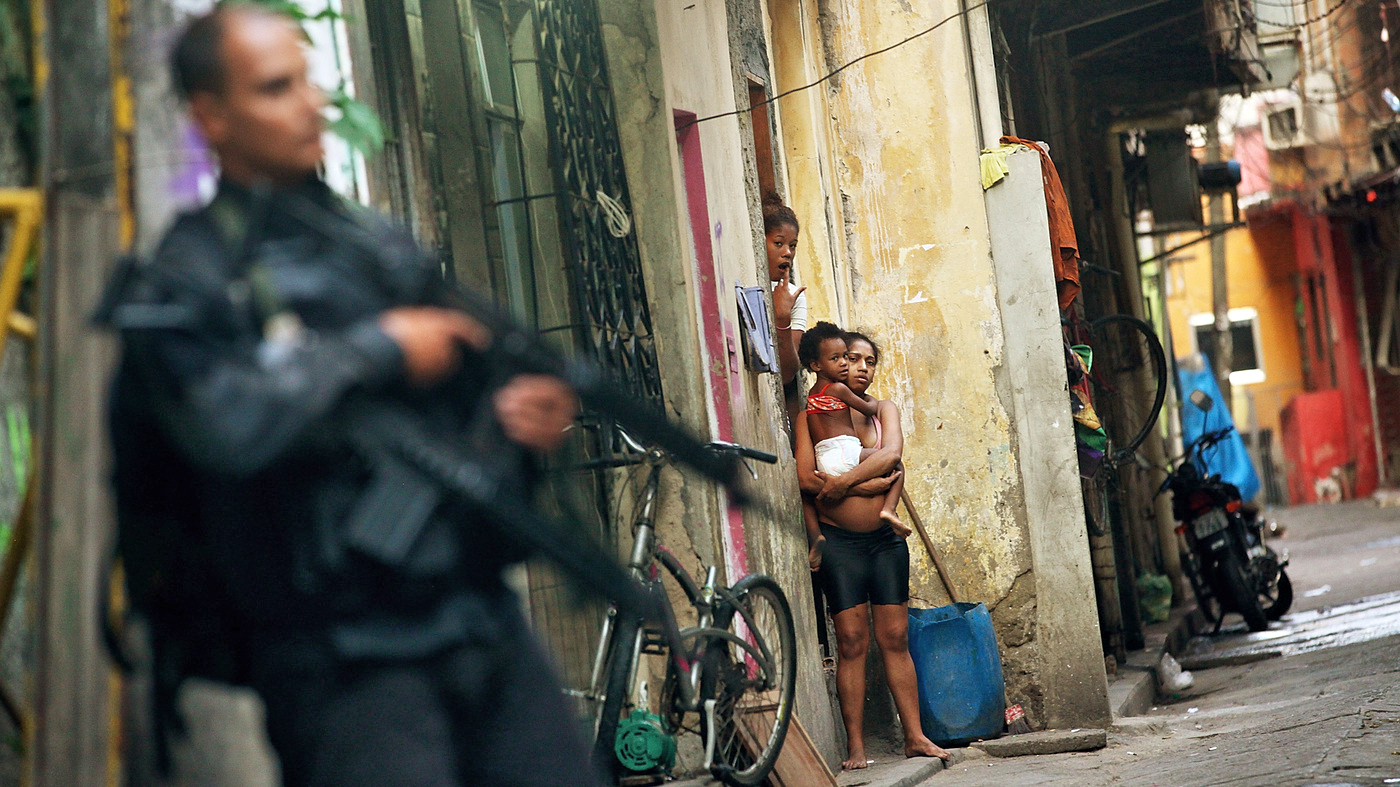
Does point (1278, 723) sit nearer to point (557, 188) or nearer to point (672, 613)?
point (672, 613)

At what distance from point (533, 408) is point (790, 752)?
12.7ft

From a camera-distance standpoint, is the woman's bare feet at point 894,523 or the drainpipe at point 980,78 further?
the drainpipe at point 980,78

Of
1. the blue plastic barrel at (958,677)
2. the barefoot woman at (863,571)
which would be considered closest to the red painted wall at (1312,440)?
the blue plastic barrel at (958,677)

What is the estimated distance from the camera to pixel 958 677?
7289 millimetres

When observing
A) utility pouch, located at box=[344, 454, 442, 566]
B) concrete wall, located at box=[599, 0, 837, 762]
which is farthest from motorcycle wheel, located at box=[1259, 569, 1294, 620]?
utility pouch, located at box=[344, 454, 442, 566]

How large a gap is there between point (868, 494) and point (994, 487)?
4.20 ft

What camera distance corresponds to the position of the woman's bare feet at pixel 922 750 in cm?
688

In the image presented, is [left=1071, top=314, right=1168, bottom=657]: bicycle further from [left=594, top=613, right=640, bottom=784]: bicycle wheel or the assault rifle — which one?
the assault rifle

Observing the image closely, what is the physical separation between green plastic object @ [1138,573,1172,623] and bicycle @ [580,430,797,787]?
7.40 metres

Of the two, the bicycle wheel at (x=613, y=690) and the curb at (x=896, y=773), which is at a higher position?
the bicycle wheel at (x=613, y=690)

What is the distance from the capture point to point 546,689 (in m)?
2.20

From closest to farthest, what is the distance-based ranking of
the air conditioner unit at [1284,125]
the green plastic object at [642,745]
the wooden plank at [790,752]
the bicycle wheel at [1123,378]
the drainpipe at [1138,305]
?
the green plastic object at [642,745], the wooden plank at [790,752], the bicycle wheel at [1123,378], the drainpipe at [1138,305], the air conditioner unit at [1284,125]

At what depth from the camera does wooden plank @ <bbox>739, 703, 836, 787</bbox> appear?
18.1ft

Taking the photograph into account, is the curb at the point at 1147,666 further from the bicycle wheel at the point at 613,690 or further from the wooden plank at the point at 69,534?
the wooden plank at the point at 69,534
